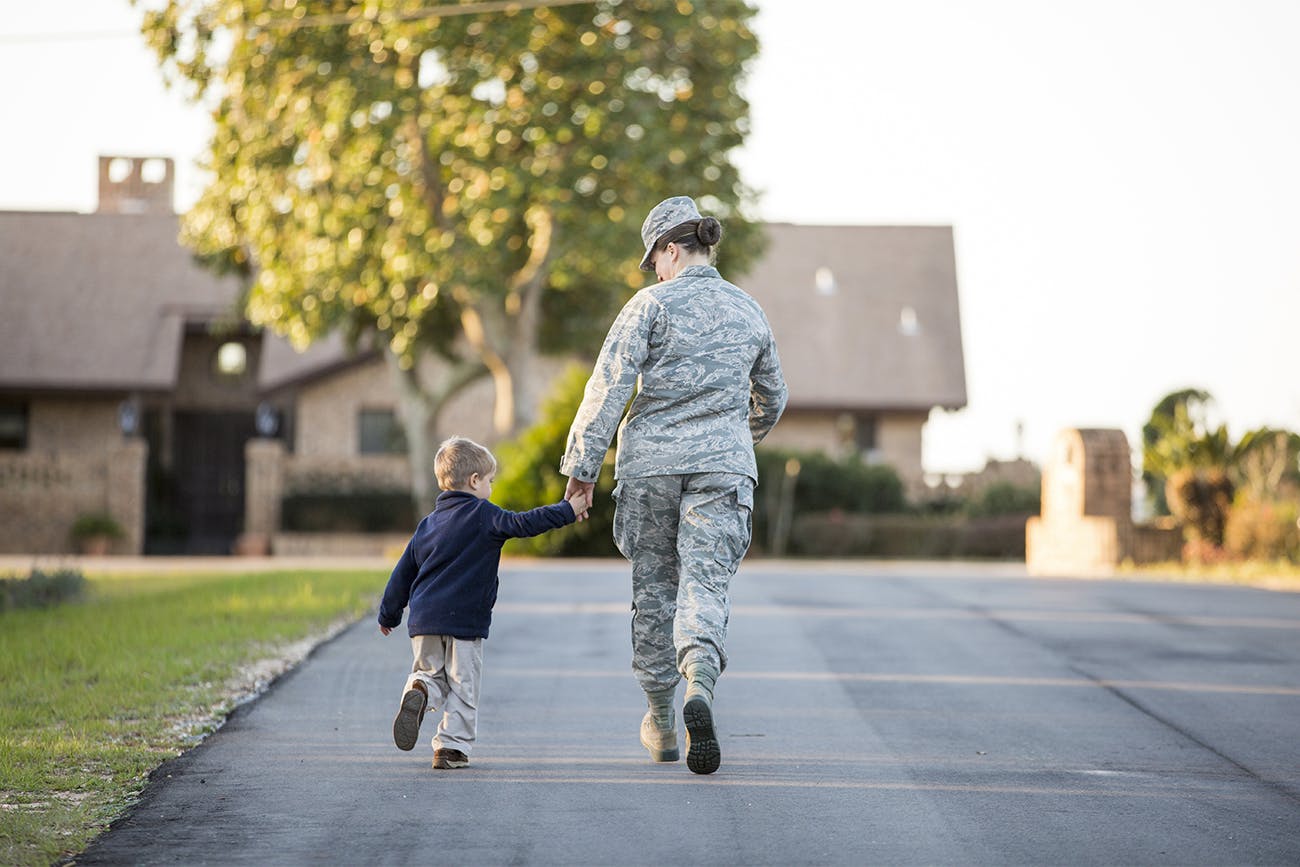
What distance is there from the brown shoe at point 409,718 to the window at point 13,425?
33494mm

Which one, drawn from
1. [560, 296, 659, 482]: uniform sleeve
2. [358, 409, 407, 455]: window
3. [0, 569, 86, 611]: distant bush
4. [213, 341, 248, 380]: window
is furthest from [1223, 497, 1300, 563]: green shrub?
[213, 341, 248, 380]: window

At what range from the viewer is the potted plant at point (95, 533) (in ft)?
103

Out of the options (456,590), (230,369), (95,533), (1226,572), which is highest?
(230,369)

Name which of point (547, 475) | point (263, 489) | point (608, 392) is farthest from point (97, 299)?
point (608, 392)

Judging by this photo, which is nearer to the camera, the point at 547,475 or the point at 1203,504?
the point at 1203,504

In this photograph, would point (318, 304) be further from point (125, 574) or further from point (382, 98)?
point (125, 574)

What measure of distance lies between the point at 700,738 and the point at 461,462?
1.36 metres

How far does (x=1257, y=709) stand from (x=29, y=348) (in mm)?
32659

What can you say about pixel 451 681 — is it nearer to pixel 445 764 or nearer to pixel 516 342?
pixel 445 764

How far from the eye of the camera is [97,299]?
1496 inches

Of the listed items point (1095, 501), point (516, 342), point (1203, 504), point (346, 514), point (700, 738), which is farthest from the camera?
point (346, 514)

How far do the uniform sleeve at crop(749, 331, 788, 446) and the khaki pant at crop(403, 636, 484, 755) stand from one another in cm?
140

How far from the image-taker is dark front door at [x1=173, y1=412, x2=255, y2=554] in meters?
37.6

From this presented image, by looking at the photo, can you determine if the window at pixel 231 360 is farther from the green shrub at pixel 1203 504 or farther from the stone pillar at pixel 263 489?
the green shrub at pixel 1203 504
